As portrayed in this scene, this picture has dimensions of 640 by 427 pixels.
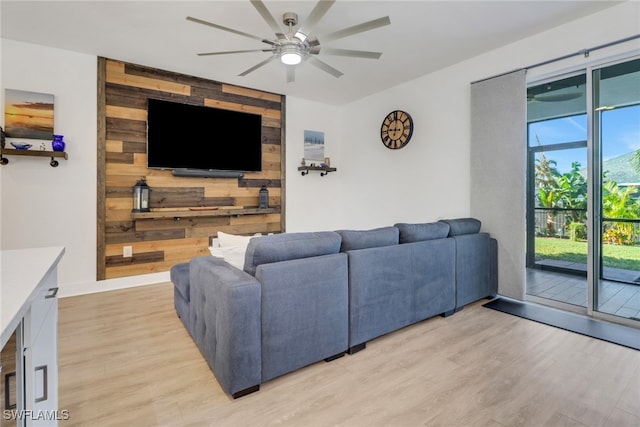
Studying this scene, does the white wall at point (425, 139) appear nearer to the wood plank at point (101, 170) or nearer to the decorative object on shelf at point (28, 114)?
the wood plank at point (101, 170)

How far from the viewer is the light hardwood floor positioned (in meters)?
1.51

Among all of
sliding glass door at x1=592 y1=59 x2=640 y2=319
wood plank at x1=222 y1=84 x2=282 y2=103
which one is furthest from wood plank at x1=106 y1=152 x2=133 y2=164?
sliding glass door at x1=592 y1=59 x2=640 y2=319

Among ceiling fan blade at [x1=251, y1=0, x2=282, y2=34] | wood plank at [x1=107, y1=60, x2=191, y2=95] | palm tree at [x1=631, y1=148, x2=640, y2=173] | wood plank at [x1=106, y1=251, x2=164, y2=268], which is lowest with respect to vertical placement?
wood plank at [x1=106, y1=251, x2=164, y2=268]

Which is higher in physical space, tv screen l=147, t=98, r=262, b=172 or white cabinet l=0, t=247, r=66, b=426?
tv screen l=147, t=98, r=262, b=172

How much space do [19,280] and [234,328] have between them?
34.7 inches

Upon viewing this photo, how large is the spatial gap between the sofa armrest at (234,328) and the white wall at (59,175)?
258 centimetres

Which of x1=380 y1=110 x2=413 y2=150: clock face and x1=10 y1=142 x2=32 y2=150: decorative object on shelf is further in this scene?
x1=380 y1=110 x2=413 y2=150: clock face

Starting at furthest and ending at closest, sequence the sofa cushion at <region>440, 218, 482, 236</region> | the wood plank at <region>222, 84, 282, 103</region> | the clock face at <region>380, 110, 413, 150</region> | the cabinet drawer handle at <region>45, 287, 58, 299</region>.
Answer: the wood plank at <region>222, 84, 282, 103</region> → the clock face at <region>380, 110, 413, 150</region> → the sofa cushion at <region>440, 218, 482, 236</region> → the cabinet drawer handle at <region>45, 287, 58, 299</region>

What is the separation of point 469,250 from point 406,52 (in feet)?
7.25

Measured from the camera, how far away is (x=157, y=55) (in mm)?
3400

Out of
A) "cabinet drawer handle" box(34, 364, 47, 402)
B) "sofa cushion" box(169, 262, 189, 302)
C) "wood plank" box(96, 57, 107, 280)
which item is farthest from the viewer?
"wood plank" box(96, 57, 107, 280)

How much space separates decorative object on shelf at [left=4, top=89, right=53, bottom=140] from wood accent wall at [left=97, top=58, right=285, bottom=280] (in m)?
0.45

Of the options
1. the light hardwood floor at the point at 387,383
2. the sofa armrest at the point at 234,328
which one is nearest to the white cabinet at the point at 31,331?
the light hardwood floor at the point at 387,383

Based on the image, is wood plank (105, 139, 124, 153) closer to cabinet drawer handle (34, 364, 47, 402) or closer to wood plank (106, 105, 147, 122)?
wood plank (106, 105, 147, 122)
